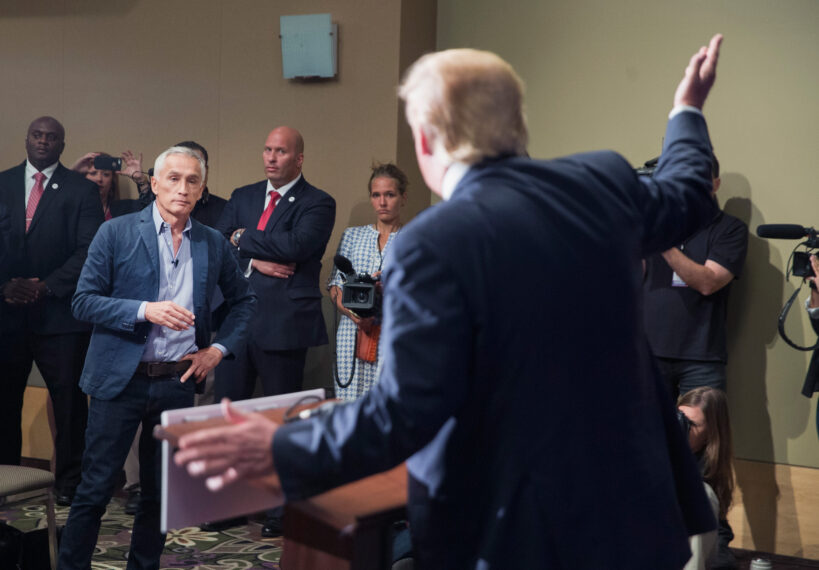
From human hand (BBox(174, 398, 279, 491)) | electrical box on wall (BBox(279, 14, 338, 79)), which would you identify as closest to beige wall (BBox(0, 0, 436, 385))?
electrical box on wall (BBox(279, 14, 338, 79))

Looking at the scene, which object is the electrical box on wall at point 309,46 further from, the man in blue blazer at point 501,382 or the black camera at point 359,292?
the man in blue blazer at point 501,382

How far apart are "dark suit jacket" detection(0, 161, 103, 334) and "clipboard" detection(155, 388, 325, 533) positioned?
364 cm

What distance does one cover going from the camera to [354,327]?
462cm

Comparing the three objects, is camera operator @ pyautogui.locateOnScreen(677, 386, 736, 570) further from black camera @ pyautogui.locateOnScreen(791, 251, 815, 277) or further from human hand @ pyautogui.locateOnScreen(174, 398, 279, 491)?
human hand @ pyautogui.locateOnScreen(174, 398, 279, 491)

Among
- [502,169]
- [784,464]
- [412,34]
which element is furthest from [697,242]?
[502,169]

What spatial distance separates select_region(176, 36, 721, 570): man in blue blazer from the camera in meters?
1.28

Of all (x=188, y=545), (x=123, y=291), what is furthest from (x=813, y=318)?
(x=188, y=545)

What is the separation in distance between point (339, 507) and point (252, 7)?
4.63m

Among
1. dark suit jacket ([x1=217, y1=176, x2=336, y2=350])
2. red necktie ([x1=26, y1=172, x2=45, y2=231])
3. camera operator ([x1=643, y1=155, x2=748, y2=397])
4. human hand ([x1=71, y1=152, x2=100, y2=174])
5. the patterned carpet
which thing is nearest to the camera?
the patterned carpet

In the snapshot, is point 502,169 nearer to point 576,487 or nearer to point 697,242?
point 576,487

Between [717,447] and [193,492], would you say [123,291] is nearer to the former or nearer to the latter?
[193,492]

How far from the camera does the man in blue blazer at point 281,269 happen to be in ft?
14.9

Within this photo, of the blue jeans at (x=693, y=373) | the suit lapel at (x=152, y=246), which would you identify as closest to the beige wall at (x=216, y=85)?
the blue jeans at (x=693, y=373)

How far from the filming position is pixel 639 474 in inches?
54.7
